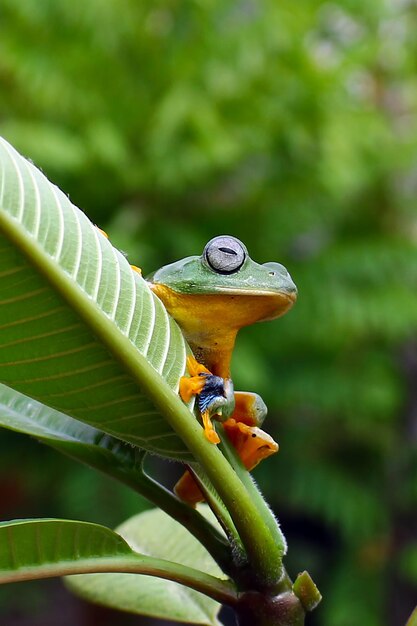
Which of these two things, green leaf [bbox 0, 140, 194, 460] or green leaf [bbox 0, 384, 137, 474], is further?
green leaf [bbox 0, 384, 137, 474]

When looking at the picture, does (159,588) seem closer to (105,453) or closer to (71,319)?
(105,453)

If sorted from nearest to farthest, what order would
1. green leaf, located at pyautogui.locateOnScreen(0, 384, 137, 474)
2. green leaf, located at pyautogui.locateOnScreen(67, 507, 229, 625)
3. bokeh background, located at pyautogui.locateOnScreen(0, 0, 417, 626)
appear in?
green leaf, located at pyautogui.locateOnScreen(0, 384, 137, 474) → green leaf, located at pyautogui.locateOnScreen(67, 507, 229, 625) → bokeh background, located at pyautogui.locateOnScreen(0, 0, 417, 626)

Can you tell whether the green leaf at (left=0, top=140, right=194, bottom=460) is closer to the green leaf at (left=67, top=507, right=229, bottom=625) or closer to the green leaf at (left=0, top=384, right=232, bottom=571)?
the green leaf at (left=0, top=384, right=232, bottom=571)

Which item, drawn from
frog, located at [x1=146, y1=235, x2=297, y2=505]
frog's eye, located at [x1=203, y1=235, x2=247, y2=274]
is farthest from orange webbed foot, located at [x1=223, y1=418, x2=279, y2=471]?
frog's eye, located at [x1=203, y1=235, x2=247, y2=274]

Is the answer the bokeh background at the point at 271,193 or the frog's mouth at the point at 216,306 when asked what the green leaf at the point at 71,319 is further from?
the bokeh background at the point at 271,193

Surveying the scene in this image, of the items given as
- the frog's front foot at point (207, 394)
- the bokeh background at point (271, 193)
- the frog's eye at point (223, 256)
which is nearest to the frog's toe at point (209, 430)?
the frog's front foot at point (207, 394)
